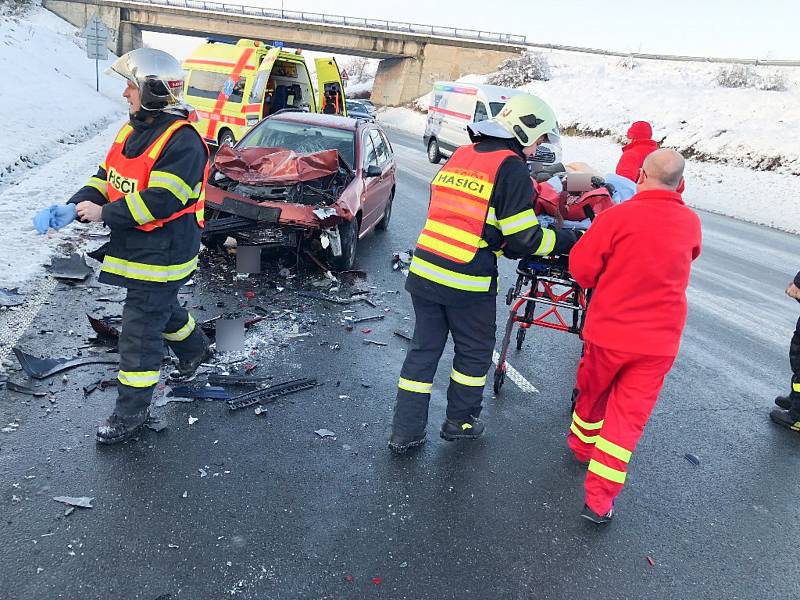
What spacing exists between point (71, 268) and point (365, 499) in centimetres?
439

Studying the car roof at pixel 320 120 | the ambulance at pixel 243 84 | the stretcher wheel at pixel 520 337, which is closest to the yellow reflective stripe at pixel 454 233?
the stretcher wheel at pixel 520 337

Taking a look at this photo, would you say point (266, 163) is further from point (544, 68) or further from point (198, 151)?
point (544, 68)

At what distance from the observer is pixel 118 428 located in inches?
140

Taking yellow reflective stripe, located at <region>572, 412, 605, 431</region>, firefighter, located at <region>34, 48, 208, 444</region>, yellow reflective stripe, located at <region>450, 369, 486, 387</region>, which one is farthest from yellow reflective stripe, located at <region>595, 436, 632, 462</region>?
firefighter, located at <region>34, 48, 208, 444</region>

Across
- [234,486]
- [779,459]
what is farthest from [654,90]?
[234,486]

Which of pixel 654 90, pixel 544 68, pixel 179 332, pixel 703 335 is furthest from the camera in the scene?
pixel 544 68

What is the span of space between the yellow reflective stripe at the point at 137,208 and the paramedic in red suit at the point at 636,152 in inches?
225

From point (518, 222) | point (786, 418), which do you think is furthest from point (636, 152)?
point (518, 222)

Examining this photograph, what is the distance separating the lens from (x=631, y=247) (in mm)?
3137

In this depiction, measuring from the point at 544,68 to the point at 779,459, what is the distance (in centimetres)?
4663

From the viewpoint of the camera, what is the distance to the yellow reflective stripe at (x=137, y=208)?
329 centimetres

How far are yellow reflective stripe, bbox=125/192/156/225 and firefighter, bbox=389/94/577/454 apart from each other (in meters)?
1.53

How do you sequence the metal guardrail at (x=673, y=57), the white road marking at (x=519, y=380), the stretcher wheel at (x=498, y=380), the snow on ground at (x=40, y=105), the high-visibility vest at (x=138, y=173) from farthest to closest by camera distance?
the metal guardrail at (x=673, y=57), the snow on ground at (x=40, y=105), the white road marking at (x=519, y=380), the stretcher wheel at (x=498, y=380), the high-visibility vest at (x=138, y=173)

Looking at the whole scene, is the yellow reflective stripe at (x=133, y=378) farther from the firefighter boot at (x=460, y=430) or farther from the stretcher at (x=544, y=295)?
the stretcher at (x=544, y=295)
